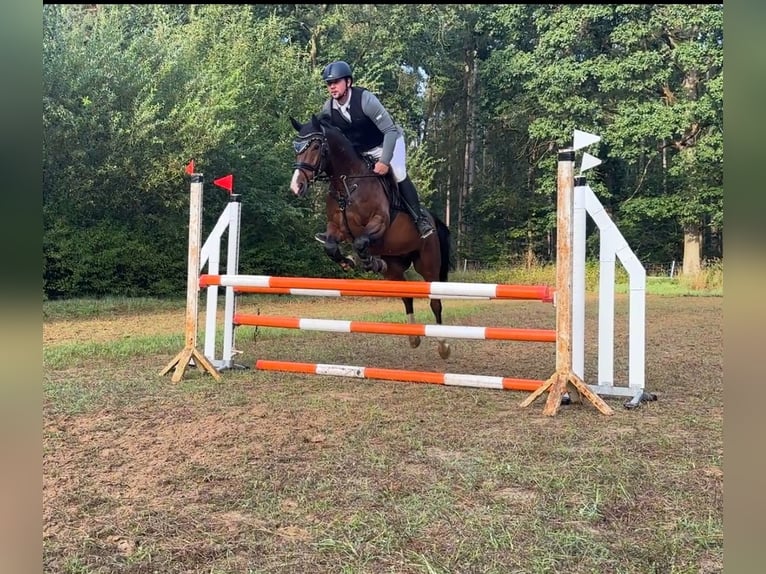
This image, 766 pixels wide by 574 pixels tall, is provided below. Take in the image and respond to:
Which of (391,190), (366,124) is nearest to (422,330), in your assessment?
(391,190)

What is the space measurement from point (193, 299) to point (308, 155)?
1.33 m

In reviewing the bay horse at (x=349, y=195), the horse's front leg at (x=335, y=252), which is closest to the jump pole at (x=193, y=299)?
the bay horse at (x=349, y=195)

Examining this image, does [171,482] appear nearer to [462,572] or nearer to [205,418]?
[205,418]

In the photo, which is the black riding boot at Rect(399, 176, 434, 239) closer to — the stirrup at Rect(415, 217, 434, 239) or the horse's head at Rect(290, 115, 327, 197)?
the stirrup at Rect(415, 217, 434, 239)

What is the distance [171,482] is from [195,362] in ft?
7.89

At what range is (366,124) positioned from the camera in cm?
424

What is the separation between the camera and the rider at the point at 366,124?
399 cm

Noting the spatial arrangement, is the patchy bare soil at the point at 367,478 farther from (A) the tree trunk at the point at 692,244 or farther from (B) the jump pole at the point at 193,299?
(A) the tree trunk at the point at 692,244

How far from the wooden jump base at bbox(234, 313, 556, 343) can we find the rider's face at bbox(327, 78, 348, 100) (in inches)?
59.5

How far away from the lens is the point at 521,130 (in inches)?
776

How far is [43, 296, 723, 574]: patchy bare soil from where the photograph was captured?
166 centimetres

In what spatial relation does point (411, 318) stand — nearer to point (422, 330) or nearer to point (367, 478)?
point (422, 330)
